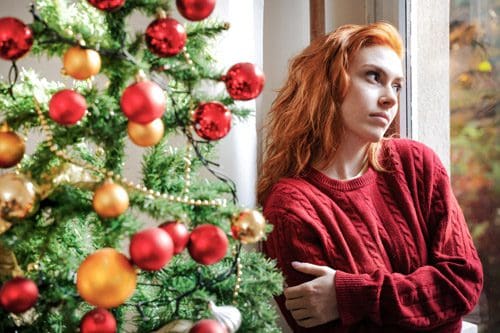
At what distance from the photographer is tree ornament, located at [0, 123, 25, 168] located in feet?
2.46

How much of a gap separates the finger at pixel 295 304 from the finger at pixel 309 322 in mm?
24

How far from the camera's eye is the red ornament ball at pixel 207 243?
76cm

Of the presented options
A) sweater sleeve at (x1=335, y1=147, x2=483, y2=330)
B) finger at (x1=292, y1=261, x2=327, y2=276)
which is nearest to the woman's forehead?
sweater sleeve at (x1=335, y1=147, x2=483, y2=330)

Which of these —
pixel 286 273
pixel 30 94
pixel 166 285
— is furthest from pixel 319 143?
pixel 30 94

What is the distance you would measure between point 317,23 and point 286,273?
2.01 feet

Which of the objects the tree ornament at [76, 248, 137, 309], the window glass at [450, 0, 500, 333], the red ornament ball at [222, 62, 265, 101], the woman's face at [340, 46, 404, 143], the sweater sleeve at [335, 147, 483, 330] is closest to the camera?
the tree ornament at [76, 248, 137, 309]

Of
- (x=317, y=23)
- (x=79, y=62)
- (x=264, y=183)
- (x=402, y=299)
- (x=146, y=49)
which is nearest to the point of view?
(x=79, y=62)

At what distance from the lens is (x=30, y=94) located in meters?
0.84

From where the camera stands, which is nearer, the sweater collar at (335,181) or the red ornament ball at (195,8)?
the red ornament ball at (195,8)

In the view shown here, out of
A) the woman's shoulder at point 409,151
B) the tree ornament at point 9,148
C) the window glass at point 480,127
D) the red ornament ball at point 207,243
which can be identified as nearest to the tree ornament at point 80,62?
the tree ornament at point 9,148

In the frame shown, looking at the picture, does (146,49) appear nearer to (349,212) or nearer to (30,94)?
(30,94)

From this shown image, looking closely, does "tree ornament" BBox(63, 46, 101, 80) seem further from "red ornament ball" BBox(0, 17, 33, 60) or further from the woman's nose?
the woman's nose

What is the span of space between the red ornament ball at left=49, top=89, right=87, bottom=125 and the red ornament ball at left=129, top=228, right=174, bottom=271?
0.49 ft

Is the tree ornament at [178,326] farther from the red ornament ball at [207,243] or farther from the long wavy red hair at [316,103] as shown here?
the long wavy red hair at [316,103]
